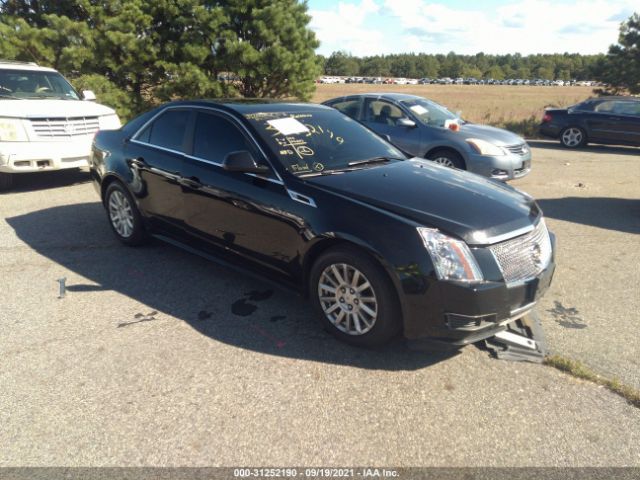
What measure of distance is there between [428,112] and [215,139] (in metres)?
5.69

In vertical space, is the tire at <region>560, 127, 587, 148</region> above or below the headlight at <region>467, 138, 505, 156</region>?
below

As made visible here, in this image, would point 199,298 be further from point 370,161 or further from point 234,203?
point 370,161

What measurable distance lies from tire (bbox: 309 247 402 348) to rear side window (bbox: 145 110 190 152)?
2.12m

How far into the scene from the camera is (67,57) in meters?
13.1

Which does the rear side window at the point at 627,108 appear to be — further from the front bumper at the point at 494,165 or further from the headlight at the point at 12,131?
the headlight at the point at 12,131

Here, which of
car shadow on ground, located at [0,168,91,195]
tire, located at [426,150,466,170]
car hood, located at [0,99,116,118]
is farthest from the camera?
car shadow on ground, located at [0,168,91,195]

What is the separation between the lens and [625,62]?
21.7 metres

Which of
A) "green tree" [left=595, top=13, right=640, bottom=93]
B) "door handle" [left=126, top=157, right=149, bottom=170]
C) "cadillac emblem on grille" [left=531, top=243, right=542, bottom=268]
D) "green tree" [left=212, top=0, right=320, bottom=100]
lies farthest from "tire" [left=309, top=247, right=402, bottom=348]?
"green tree" [left=595, top=13, right=640, bottom=93]

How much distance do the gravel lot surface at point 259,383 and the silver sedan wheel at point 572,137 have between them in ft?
35.0

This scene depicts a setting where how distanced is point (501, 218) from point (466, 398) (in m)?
1.22

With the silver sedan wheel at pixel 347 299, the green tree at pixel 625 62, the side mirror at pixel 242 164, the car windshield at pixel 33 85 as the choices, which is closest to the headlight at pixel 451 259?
the silver sedan wheel at pixel 347 299

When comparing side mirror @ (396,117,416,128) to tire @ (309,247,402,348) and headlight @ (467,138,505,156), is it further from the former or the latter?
tire @ (309,247,402,348)

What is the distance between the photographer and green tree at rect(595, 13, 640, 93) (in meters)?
21.5

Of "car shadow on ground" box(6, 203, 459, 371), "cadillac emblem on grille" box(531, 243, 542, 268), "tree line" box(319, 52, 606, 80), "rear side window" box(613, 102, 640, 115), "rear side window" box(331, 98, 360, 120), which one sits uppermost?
"rear side window" box(331, 98, 360, 120)
